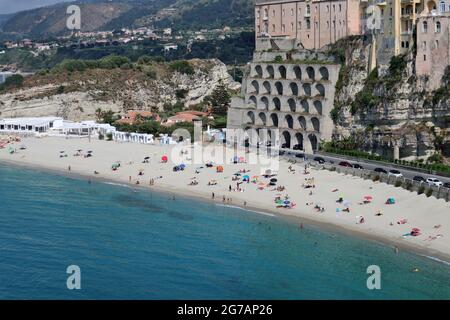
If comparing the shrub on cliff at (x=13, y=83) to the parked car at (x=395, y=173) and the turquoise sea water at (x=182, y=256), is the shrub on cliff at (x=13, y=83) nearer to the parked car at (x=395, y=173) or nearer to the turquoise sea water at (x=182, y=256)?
the turquoise sea water at (x=182, y=256)

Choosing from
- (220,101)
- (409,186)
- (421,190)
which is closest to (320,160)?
(409,186)

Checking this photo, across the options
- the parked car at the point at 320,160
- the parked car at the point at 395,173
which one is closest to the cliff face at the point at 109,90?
the parked car at the point at 320,160

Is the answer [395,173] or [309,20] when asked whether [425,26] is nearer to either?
[395,173]

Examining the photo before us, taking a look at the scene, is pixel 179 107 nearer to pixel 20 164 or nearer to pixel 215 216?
pixel 20 164

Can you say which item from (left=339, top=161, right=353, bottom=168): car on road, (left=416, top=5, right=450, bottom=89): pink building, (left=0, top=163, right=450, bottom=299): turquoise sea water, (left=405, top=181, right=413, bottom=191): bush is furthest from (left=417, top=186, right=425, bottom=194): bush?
(left=416, top=5, right=450, bottom=89): pink building

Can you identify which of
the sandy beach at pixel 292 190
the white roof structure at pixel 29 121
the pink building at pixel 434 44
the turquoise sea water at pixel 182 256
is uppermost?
the pink building at pixel 434 44

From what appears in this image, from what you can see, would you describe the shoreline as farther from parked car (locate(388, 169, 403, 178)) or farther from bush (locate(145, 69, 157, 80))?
bush (locate(145, 69, 157, 80))
